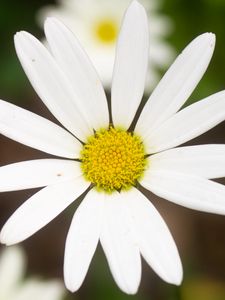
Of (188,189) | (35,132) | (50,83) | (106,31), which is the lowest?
(188,189)

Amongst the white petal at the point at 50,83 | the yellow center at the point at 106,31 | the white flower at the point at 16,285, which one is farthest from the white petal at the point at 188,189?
the yellow center at the point at 106,31

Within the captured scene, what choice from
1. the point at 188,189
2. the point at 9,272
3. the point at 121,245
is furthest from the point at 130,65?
the point at 9,272

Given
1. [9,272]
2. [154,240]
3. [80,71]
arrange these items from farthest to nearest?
[9,272]
[80,71]
[154,240]

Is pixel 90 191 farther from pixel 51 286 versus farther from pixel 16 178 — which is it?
pixel 51 286

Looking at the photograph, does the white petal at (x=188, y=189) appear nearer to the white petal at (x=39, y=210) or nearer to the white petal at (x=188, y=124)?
the white petal at (x=188, y=124)

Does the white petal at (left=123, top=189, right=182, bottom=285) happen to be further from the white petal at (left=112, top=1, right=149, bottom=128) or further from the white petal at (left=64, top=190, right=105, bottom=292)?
the white petal at (left=112, top=1, right=149, bottom=128)

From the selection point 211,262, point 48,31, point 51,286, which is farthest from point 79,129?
point 211,262

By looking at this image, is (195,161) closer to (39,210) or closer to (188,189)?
(188,189)
